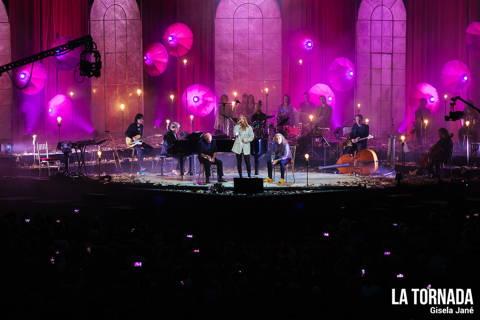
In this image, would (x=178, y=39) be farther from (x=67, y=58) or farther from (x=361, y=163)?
(x=361, y=163)

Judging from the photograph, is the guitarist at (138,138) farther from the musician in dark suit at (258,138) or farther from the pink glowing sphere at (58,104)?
the pink glowing sphere at (58,104)

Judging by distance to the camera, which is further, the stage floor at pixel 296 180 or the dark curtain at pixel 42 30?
the dark curtain at pixel 42 30

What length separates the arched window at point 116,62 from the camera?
15148 mm

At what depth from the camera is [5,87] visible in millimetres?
14977

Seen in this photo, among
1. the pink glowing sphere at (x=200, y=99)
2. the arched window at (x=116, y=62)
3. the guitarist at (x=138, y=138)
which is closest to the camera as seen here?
the guitarist at (x=138, y=138)

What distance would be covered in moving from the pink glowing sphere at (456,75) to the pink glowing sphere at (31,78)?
35.6 ft

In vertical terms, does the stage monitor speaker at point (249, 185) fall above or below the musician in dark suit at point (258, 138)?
below

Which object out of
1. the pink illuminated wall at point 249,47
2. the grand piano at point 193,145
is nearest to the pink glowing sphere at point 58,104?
the pink illuminated wall at point 249,47

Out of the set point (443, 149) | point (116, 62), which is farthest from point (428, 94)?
point (116, 62)

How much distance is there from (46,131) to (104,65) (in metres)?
2.38

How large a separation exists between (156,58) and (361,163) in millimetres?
6310

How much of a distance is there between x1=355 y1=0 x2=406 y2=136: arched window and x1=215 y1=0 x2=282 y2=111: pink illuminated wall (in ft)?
7.67

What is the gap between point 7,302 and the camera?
3.98 m

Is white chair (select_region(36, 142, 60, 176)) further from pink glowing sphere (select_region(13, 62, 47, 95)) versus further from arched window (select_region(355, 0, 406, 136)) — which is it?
arched window (select_region(355, 0, 406, 136))
